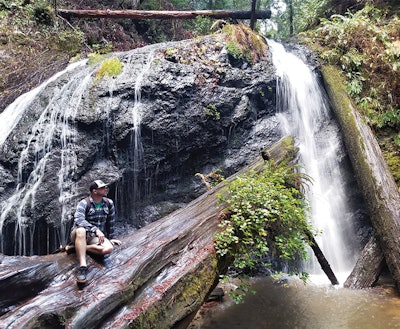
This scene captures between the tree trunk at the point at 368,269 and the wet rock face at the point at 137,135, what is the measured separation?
10.5 ft

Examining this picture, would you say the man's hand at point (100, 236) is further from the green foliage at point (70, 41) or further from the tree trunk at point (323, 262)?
the green foliage at point (70, 41)

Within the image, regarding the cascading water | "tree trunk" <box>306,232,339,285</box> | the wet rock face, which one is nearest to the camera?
"tree trunk" <box>306,232,339,285</box>

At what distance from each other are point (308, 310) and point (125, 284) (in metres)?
3.04

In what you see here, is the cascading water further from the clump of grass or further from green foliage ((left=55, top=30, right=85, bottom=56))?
green foliage ((left=55, top=30, right=85, bottom=56))

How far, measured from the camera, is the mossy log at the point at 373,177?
604 cm

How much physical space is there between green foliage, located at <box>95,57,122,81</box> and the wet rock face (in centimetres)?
20

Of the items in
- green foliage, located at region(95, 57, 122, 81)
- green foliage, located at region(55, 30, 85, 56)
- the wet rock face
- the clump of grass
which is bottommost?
the wet rock face

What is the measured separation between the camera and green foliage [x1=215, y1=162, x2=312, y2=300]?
4438 millimetres

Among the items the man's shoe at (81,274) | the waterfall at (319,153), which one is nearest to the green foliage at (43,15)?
the waterfall at (319,153)

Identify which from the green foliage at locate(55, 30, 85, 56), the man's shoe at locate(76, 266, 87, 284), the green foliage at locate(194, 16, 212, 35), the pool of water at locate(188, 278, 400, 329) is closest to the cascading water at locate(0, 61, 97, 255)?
the man's shoe at locate(76, 266, 87, 284)

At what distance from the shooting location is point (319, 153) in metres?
8.41

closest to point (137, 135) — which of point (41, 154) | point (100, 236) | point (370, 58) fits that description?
point (41, 154)

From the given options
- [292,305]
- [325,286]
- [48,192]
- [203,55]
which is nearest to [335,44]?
[203,55]

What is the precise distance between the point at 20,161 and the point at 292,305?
576 centimetres
